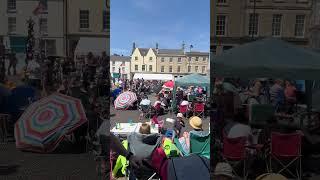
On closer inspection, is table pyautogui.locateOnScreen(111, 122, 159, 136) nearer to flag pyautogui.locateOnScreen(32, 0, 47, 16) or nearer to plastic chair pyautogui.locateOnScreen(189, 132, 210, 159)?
plastic chair pyautogui.locateOnScreen(189, 132, 210, 159)

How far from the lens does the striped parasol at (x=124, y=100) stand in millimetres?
3023

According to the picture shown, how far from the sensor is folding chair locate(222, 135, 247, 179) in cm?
384

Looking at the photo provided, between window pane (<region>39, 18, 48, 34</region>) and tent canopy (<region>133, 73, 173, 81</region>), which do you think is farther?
window pane (<region>39, 18, 48, 34</region>)

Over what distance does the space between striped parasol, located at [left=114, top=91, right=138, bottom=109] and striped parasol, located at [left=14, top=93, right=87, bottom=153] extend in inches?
13.7

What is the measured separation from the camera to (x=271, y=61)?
347 cm

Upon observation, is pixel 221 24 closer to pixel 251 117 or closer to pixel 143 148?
pixel 143 148

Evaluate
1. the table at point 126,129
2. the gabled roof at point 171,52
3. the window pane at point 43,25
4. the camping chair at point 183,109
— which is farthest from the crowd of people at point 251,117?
the camping chair at point 183,109

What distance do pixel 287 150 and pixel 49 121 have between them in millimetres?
2229

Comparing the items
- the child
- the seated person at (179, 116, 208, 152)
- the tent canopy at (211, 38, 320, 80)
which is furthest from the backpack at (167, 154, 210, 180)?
the child

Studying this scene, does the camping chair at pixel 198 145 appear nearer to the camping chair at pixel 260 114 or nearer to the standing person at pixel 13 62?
the camping chair at pixel 260 114

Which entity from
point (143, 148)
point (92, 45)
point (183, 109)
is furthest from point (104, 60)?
point (183, 109)

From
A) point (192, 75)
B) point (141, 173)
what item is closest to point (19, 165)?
point (141, 173)

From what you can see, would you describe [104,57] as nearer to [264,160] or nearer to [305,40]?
[305,40]

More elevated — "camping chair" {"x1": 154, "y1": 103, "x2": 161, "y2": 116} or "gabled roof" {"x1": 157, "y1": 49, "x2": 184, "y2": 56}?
"gabled roof" {"x1": 157, "y1": 49, "x2": 184, "y2": 56}
